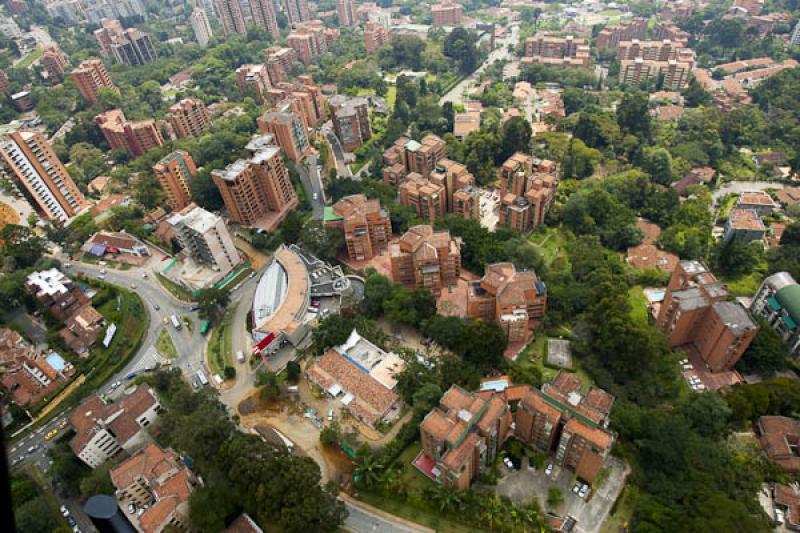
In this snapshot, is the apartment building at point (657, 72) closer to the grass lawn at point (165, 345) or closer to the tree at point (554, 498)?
the tree at point (554, 498)

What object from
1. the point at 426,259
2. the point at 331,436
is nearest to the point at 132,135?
the point at 426,259

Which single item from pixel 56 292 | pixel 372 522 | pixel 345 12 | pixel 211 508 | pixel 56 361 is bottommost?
pixel 372 522

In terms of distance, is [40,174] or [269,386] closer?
[269,386]

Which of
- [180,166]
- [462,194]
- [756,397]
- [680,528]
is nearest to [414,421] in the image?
[680,528]

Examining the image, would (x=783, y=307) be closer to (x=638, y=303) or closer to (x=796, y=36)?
(x=638, y=303)

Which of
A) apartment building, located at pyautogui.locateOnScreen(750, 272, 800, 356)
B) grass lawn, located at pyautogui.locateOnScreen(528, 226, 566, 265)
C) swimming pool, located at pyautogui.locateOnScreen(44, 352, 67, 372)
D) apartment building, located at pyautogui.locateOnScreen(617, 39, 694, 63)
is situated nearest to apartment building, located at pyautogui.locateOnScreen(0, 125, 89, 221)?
swimming pool, located at pyautogui.locateOnScreen(44, 352, 67, 372)
